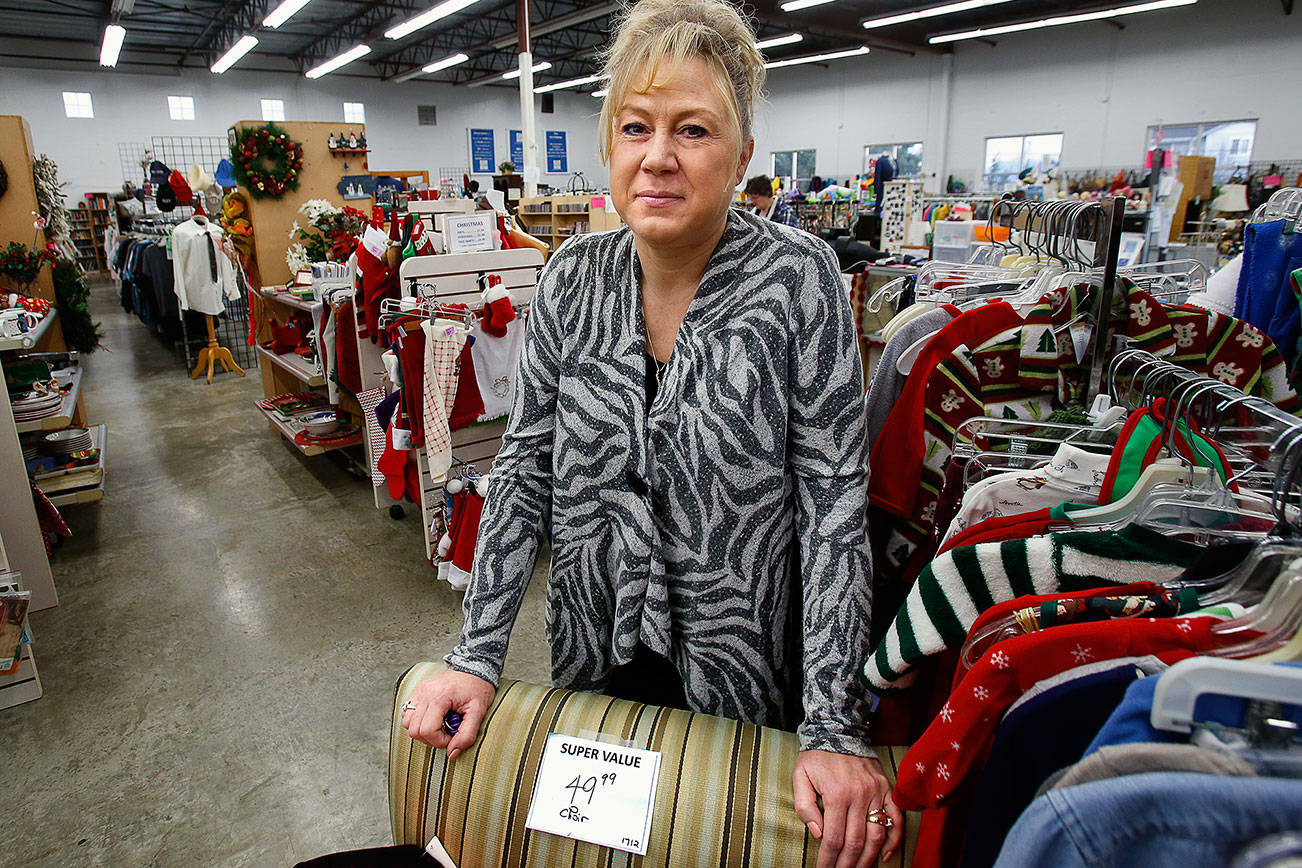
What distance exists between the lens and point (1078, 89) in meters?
12.7

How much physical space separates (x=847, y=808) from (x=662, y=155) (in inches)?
33.0

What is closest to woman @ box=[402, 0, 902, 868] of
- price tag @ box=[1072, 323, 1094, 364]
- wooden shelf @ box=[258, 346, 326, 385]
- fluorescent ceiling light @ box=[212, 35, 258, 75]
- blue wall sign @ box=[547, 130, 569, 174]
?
price tag @ box=[1072, 323, 1094, 364]

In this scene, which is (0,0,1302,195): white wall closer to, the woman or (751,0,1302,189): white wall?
(751,0,1302,189): white wall

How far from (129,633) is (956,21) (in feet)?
47.9

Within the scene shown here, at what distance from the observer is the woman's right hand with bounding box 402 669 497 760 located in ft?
3.38

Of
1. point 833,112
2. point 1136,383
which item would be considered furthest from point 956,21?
point 1136,383

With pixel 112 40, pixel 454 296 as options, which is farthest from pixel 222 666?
pixel 112 40

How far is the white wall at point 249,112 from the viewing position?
574 inches

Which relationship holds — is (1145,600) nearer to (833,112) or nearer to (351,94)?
(833,112)

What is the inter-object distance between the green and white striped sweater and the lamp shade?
7.39 m

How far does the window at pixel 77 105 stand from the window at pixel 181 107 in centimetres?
137

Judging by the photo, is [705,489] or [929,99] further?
[929,99]

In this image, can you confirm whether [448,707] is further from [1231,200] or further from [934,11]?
[934,11]

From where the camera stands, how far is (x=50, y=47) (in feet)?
46.5
